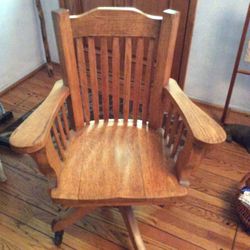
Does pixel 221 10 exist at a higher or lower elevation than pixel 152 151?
higher

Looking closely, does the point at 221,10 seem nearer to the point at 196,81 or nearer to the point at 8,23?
the point at 196,81

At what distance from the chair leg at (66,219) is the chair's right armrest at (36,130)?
1.50ft

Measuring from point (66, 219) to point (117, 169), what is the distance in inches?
14.5

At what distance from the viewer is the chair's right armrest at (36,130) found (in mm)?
782

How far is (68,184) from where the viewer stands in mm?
960

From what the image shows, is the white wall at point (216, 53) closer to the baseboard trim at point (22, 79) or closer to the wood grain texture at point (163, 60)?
the wood grain texture at point (163, 60)

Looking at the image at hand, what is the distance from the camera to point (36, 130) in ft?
2.74

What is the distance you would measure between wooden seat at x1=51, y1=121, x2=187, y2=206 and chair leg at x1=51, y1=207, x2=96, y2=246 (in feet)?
0.80

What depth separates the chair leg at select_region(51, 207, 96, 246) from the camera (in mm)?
1186

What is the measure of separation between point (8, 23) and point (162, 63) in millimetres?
1548

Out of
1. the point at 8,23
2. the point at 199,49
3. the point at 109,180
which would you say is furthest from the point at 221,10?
the point at 8,23

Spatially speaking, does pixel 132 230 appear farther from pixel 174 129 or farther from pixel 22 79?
pixel 22 79

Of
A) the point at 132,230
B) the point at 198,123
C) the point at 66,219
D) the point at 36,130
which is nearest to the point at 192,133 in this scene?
the point at 198,123

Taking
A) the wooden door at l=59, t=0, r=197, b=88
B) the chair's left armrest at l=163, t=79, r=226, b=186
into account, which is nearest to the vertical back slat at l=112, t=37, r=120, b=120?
the chair's left armrest at l=163, t=79, r=226, b=186
